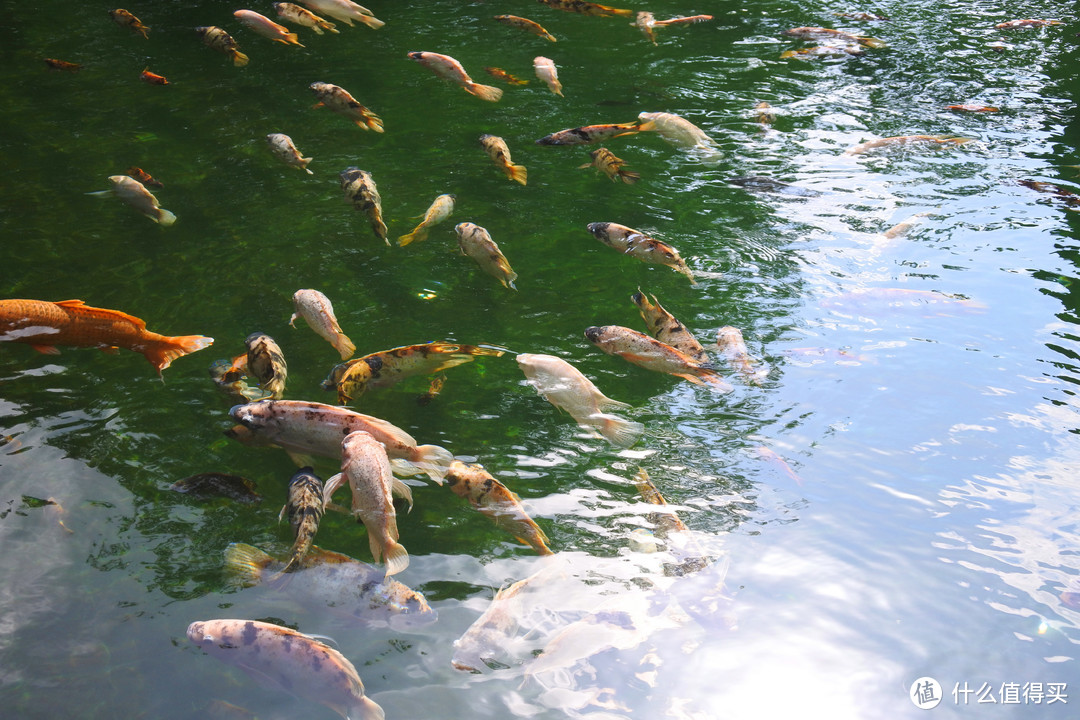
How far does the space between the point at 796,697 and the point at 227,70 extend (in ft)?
31.3

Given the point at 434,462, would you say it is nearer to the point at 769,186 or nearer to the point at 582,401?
the point at 582,401

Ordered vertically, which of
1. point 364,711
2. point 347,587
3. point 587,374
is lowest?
point 364,711

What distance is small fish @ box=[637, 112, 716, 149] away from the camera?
25.1 ft

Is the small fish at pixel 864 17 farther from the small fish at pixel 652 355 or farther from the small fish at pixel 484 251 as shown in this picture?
the small fish at pixel 652 355

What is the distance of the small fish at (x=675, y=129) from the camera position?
7652 millimetres

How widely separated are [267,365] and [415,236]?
2.25 m

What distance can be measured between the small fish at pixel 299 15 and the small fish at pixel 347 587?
25.2ft

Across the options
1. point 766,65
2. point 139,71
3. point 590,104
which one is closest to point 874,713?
point 590,104

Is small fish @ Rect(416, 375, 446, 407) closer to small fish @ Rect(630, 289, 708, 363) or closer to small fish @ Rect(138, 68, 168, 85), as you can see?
small fish @ Rect(630, 289, 708, 363)

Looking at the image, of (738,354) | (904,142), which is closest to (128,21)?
(738,354)

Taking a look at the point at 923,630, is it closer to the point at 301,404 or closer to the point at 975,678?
the point at 975,678

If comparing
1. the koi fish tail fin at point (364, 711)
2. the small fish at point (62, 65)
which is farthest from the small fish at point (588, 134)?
the small fish at point (62, 65)

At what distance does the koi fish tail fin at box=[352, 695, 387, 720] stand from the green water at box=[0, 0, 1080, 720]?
75mm

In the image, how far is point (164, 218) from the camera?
6555 millimetres
